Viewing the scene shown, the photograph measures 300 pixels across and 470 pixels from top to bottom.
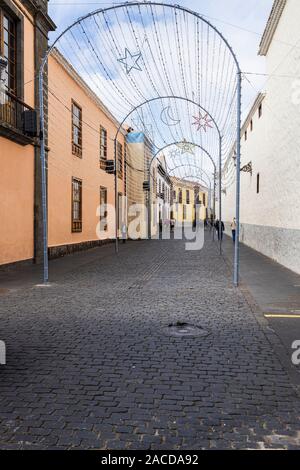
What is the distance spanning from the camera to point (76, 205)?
61.6ft

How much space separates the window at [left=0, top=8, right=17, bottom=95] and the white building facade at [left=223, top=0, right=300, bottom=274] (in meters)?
7.77

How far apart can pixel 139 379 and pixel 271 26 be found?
14146 mm

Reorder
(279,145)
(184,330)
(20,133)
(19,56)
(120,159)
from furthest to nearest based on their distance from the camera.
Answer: (120,159) → (279,145) → (19,56) → (20,133) → (184,330)

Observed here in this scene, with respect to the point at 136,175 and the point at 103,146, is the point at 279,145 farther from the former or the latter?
the point at 136,175

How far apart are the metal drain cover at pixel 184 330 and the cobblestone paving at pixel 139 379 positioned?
0.12 m

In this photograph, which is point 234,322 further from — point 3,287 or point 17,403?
point 3,287

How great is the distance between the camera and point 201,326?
6.05m

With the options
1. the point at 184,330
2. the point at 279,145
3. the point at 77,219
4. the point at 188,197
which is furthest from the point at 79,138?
the point at 188,197

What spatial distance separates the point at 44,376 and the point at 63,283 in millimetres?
5917

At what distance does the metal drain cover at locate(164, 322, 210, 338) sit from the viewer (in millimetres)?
5633

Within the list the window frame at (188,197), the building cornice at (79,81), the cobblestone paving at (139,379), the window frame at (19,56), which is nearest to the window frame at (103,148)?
the building cornice at (79,81)

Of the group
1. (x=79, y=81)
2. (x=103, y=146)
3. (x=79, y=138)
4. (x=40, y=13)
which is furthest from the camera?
(x=103, y=146)

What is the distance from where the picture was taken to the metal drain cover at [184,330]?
18.5ft

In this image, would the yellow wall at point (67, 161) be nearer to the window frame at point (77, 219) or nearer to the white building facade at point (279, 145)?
the window frame at point (77, 219)
